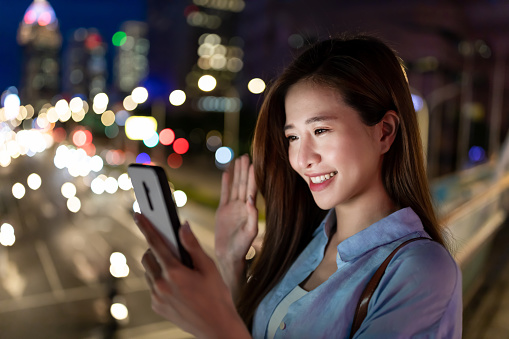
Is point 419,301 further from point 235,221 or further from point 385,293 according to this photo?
point 235,221

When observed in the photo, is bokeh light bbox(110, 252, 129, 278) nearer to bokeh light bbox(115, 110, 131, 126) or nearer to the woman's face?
the woman's face

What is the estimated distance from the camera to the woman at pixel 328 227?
4.01ft

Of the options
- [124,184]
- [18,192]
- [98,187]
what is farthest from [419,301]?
[18,192]

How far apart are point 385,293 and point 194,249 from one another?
54cm

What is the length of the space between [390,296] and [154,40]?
3886 inches

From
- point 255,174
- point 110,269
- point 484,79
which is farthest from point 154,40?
point 255,174

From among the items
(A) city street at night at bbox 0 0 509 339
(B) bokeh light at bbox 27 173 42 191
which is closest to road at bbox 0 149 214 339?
(A) city street at night at bbox 0 0 509 339

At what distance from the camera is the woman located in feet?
4.01

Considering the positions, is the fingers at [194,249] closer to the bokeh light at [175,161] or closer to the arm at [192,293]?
the arm at [192,293]

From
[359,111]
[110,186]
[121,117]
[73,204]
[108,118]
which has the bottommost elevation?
[110,186]

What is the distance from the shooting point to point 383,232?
1.59m

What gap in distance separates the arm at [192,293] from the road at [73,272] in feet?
7.96

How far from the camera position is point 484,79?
26.0m

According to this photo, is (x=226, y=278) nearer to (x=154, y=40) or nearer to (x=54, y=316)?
(x=54, y=316)
